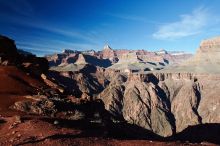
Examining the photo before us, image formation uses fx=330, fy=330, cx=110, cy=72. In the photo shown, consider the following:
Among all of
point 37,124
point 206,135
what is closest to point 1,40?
point 37,124

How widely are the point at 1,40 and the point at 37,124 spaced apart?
187 feet

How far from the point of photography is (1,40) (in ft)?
272

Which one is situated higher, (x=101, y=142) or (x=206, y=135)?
(x=101, y=142)

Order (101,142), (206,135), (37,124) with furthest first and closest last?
(206,135) < (37,124) < (101,142)

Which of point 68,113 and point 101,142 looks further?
point 68,113

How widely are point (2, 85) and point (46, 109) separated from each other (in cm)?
1146

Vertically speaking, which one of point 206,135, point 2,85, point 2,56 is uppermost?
point 2,56

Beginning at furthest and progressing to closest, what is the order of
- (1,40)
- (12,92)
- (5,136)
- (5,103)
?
(1,40) < (12,92) < (5,103) < (5,136)

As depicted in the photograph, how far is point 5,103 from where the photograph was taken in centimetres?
4406

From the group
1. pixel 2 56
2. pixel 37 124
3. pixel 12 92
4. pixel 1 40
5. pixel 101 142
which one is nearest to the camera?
pixel 101 142

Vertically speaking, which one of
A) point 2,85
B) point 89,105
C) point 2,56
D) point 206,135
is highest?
point 2,56

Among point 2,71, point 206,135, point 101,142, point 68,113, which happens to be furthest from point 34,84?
point 206,135

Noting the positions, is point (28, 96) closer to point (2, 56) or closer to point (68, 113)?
point (68, 113)

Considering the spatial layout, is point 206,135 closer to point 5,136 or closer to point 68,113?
point 68,113
